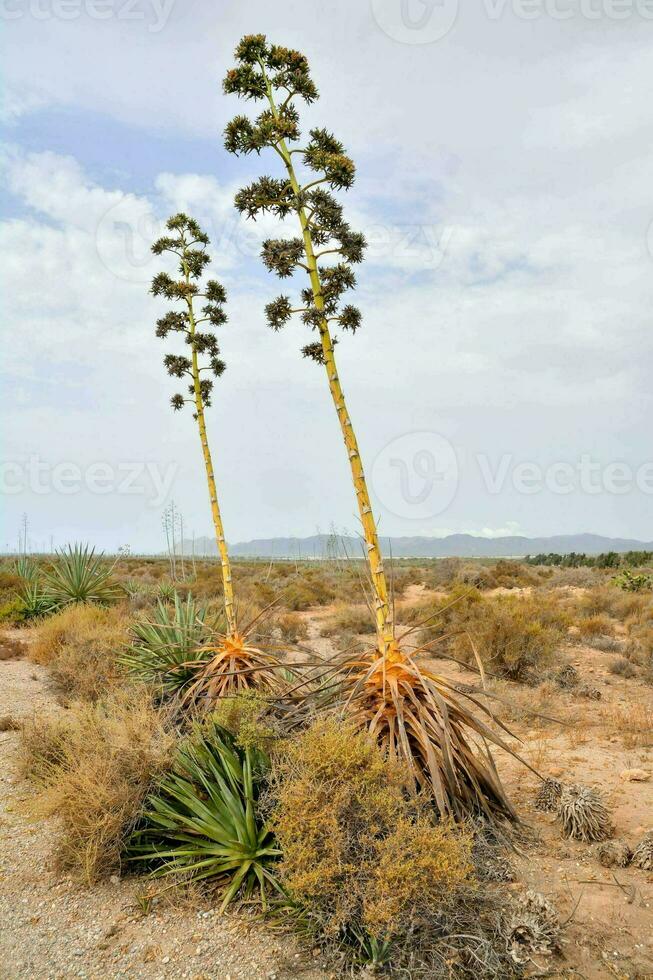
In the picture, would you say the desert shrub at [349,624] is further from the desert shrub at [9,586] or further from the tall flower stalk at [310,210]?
the tall flower stalk at [310,210]

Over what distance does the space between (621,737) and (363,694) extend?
5.10 m

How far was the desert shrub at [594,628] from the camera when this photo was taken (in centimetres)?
1425

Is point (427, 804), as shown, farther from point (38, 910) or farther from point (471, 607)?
point (471, 607)

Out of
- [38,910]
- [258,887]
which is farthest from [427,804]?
[38,910]

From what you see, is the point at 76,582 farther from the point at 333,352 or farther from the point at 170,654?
the point at 333,352

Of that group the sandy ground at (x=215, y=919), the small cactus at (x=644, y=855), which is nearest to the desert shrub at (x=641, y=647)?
the sandy ground at (x=215, y=919)

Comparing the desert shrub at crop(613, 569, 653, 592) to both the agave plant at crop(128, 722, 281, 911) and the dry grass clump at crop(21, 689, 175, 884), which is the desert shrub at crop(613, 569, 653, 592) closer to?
the agave plant at crop(128, 722, 281, 911)

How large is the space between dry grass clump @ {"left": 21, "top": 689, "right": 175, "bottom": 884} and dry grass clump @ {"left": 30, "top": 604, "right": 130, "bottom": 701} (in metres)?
3.74

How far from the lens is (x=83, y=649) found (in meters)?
9.94

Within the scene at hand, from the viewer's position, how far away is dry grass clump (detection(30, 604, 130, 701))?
906 cm

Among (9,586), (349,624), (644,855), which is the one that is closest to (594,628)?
(349,624)

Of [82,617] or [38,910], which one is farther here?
[82,617]

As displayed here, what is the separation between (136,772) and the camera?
14.3ft

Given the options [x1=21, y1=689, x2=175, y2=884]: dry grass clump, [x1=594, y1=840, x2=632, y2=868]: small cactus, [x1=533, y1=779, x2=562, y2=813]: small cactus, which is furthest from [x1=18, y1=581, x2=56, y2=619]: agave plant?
[x1=594, y1=840, x2=632, y2=868]: small cactus
